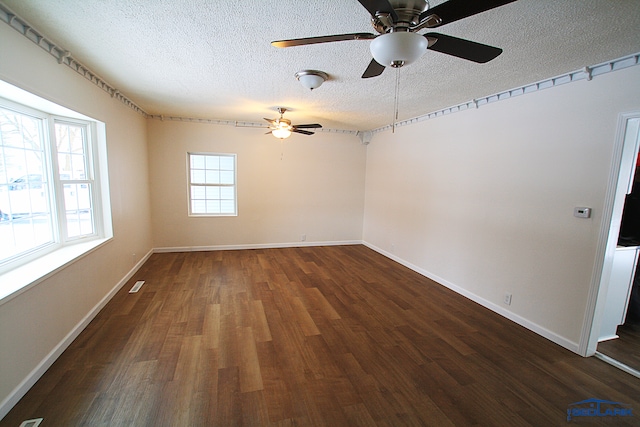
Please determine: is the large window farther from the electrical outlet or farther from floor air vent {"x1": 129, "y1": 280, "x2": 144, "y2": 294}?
the electrical outlet

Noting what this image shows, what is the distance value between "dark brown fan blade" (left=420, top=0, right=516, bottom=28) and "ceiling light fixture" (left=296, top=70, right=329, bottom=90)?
4.84 feet

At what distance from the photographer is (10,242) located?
2107 millimetres

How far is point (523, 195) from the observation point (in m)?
2.87

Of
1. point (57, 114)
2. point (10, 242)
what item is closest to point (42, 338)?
point (10, 242)

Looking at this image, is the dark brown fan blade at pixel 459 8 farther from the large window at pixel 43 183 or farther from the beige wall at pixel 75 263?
the large window at pixel 43 183

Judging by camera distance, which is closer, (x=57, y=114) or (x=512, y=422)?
(x=512, y=422)

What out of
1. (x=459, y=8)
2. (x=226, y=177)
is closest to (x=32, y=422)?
(x=459, y=8)

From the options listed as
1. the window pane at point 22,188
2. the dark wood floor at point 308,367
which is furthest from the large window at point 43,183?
the dark wood floor at point 308,367

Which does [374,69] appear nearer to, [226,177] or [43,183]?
[43,183]

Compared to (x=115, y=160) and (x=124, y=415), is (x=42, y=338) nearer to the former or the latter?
(x=124, y=415)

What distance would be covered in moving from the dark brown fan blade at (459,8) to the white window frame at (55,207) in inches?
104

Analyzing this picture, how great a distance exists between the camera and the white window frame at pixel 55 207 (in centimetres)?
194

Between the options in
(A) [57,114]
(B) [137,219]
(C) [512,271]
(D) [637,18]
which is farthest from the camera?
(B) [137,219]

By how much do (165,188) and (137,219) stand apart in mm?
982
